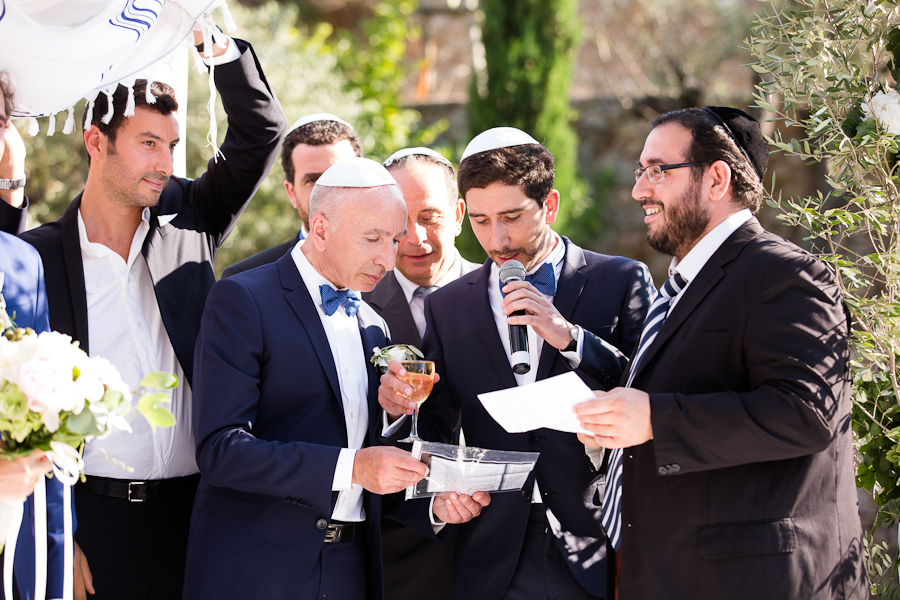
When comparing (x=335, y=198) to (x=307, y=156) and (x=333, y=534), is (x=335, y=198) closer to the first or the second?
(x=333, y=534)

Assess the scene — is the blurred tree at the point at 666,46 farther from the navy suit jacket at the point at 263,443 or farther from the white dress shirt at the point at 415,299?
the navy suit jacket at the point at 263,443

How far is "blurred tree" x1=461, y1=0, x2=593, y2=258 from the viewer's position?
40.5 ft

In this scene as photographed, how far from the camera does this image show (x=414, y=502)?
11.4ft

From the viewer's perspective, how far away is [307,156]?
4883mm

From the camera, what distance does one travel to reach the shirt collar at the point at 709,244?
287cm

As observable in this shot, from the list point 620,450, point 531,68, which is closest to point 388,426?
point 620,450

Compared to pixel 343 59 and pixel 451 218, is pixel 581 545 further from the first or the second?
pixel 343 59

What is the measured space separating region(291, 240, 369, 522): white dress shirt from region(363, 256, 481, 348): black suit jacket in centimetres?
100

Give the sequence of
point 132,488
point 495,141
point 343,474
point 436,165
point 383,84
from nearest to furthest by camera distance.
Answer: point 343,474, point 132,488, point 495,141, point 436,165, point 383,84

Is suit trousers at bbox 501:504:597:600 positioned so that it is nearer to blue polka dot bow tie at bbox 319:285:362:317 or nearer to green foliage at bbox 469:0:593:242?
blue polka dot bow tie at bbox 319:285:362:317

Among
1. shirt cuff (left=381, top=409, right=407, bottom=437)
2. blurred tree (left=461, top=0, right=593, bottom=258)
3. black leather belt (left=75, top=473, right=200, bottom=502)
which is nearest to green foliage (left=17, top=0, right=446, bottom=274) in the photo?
blurred tree (left=461, top=0, right=593, bottom=258)

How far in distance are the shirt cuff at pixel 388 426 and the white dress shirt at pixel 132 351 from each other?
1024mm

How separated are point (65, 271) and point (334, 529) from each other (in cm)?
170

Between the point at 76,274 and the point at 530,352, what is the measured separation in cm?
206
